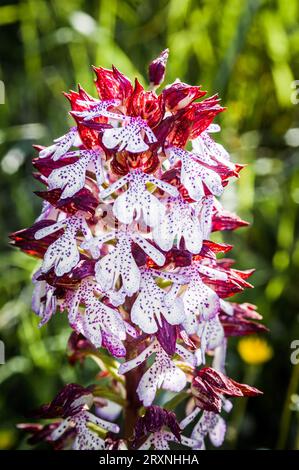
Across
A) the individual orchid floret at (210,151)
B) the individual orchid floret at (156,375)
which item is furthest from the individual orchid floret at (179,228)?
the individual orchid floret at (156,375)

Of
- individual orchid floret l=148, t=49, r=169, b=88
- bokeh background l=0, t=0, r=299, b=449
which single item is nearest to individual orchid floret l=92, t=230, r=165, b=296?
individual orchid floret l=148, t=49, r=169, b=88

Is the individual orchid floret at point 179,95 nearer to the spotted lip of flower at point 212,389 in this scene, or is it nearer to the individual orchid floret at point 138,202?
the individual orchid floret at point 138,202

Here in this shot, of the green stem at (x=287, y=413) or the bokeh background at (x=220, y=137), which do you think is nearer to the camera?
the green stem at (x=287, y=413)

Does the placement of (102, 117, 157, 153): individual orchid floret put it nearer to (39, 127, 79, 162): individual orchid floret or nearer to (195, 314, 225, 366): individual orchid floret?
(39, 127, 79, 162): individual orchid floret

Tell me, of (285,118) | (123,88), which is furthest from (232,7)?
(123,88)
